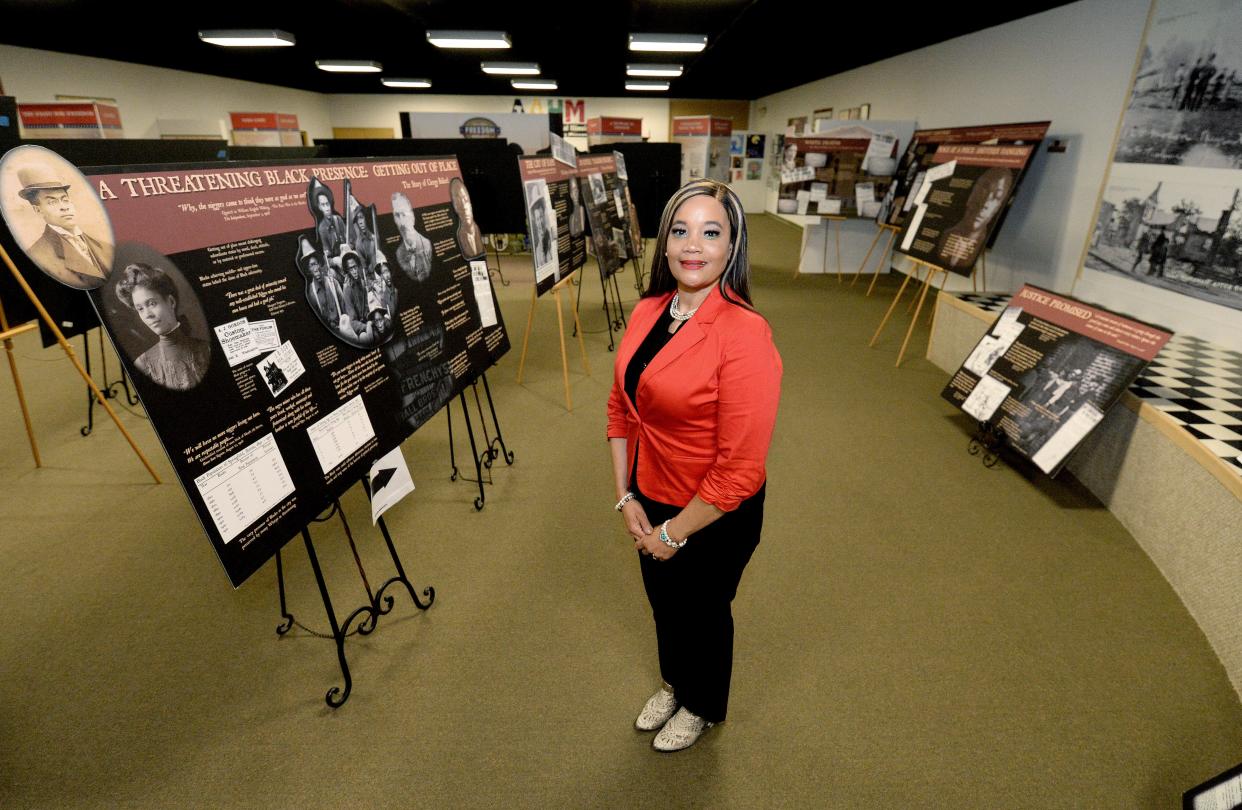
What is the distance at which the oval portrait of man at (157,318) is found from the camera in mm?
1013

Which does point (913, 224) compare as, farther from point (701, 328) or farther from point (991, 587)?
point (701, 328)

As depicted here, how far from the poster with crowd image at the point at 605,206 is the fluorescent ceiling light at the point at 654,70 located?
646 centimetres

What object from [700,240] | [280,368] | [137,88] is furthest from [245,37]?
[700,240]

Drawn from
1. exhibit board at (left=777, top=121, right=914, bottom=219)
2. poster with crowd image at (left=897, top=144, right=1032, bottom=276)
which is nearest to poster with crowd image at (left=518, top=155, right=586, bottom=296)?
poster with crowd image at (left=897, top=144, right=1032, bottom=276)

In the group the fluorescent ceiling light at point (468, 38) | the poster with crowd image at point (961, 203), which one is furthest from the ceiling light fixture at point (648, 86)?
the poster with crowd image at point (961, 203)

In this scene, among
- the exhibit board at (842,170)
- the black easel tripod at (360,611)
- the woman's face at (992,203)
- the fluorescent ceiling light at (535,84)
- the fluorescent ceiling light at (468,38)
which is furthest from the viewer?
the fluorescent ceiling light at (535,84)

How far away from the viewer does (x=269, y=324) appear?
1310 millimetres

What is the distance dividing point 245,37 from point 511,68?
16.0 feet

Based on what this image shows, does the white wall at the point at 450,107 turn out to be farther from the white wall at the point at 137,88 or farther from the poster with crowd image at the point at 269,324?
the poster with crowd image at the point at 269,324

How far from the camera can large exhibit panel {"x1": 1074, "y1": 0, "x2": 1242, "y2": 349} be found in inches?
134

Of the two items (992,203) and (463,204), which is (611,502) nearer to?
(463,204)

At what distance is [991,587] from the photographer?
2.26 metres

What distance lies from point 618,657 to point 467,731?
0.52 m

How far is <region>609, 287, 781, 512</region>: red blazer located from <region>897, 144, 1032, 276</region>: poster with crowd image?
3645 millimetres
